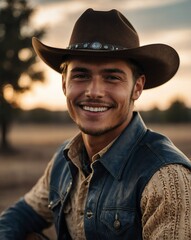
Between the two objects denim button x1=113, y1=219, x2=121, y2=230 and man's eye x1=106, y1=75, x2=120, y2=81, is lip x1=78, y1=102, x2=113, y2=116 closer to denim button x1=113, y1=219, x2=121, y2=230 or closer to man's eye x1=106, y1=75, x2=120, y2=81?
man's eye x1=106, y1=75, x2=120, y2=81

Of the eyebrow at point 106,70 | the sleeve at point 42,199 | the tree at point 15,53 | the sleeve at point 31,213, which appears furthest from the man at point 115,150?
the tree at point 15,53

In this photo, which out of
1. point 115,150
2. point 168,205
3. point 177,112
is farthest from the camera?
point 177,112

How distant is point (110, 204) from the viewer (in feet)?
9.16

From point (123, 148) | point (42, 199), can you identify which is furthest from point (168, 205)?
point (42, 199)

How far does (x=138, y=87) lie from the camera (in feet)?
10.4

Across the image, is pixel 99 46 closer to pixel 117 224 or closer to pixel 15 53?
pixel 117 224

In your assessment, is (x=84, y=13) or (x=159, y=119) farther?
(x=159, y=119)

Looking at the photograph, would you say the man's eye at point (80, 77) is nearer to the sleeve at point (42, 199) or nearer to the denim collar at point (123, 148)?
the denim collar at point (123, 148)

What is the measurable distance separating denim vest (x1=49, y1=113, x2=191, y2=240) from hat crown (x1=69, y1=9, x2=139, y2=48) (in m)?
0.54

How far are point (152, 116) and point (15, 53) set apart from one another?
94.7 ft

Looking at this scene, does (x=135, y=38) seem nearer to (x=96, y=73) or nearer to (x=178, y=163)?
(x=96, y=73)

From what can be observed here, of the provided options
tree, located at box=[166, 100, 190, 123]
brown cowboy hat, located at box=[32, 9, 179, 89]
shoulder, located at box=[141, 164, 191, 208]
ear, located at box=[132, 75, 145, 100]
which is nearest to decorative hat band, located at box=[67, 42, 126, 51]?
brown cowboy hat, located at box=[32, 9, 179, 89]

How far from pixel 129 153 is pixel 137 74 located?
56 centimetres

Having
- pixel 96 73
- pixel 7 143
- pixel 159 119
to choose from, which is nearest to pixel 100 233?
pixel 96 73
